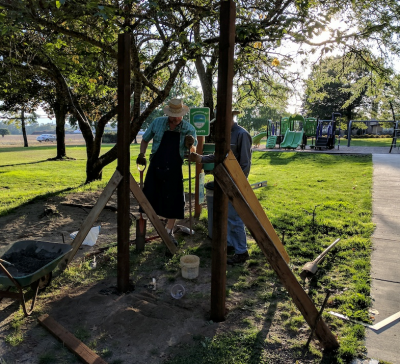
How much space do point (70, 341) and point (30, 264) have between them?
1114mm

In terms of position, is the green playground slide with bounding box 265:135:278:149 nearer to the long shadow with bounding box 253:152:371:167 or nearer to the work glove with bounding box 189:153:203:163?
the long shadow with bounding box 253:152:371:167

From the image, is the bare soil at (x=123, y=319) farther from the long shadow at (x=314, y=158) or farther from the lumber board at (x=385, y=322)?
the long shadow at (x=314, y=158)

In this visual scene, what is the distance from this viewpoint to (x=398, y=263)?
4.29m

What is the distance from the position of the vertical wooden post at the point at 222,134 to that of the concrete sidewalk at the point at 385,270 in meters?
1.31

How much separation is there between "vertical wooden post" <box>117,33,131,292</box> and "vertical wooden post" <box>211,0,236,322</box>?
1.11 meters

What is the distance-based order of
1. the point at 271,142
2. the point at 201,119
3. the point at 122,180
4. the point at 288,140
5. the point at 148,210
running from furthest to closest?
the point at 271,142 → the point at 288,140 → the point at 201,119 → the point at 148,210 → the point at 122,180

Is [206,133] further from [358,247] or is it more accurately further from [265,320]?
[265,320]

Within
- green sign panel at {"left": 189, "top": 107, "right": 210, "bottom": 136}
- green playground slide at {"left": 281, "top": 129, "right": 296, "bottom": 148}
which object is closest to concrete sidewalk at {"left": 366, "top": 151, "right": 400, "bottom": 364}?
green sign panel at {"left": 189, "top": 107, "right": 210, "bottom": 136}

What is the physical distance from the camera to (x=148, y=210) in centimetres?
438

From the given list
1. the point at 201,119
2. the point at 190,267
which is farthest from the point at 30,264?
the point at 201,119

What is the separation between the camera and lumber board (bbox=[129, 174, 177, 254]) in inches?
162

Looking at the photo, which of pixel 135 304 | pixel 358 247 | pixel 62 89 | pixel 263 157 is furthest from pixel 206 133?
pixel 263 157

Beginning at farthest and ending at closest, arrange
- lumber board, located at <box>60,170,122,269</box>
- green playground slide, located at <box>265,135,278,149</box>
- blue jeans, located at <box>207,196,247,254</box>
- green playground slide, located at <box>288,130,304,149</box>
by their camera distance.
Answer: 1. green playground slide, located at <box>265,135,278,149</box>
2. green playground slide, located at <box>288,130,304,149</box>
3. blue jeans, located at <box>207,196,247,254</box>
4. lumber board, located at <box>60,170,122,269</box>

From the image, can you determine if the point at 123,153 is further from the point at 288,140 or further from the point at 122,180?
the point at 288,140
